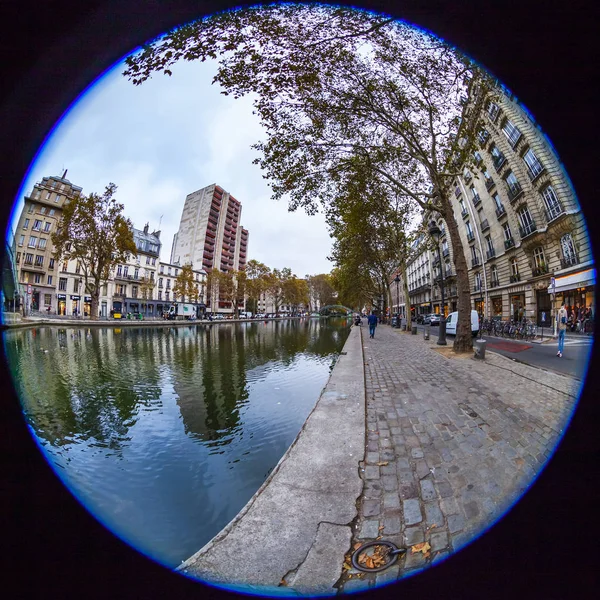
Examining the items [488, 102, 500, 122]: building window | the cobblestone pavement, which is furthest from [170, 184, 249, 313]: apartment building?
the cobblestone pavement

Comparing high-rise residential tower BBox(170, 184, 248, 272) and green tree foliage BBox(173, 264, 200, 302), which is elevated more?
high-rise residential tower BBox(170, 184, 248, 272)

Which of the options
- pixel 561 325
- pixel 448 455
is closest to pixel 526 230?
pixel 561 325

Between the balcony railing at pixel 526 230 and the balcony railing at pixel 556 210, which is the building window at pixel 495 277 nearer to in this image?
the balcony railing at pixel 526 230

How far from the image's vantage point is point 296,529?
176 cm

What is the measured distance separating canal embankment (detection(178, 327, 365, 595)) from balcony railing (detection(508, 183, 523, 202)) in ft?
26.8

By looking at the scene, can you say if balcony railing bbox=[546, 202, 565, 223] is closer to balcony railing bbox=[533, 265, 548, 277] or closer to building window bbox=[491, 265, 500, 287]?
balcony railing bbox=[533, 265, 548, 277]

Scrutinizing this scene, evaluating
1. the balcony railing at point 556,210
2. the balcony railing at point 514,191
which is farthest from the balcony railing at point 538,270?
the balcony railing at point 556,210

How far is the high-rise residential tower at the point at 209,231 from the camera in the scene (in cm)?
6169

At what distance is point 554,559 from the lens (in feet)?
4.23

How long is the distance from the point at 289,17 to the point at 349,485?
5.77 metres

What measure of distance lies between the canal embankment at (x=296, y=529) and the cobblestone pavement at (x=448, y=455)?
4.9 inches

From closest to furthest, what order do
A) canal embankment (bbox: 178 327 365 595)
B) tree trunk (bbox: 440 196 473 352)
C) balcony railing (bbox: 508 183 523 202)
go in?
canal embankment (bbox: 178 327 365 595), balcony railing (bbox: 508 183 523 202), tree trunk (bbox: 440 196 473 352)

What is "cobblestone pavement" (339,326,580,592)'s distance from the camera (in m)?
1.75

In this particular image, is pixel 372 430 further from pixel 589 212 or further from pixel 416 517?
pixel 589 212
